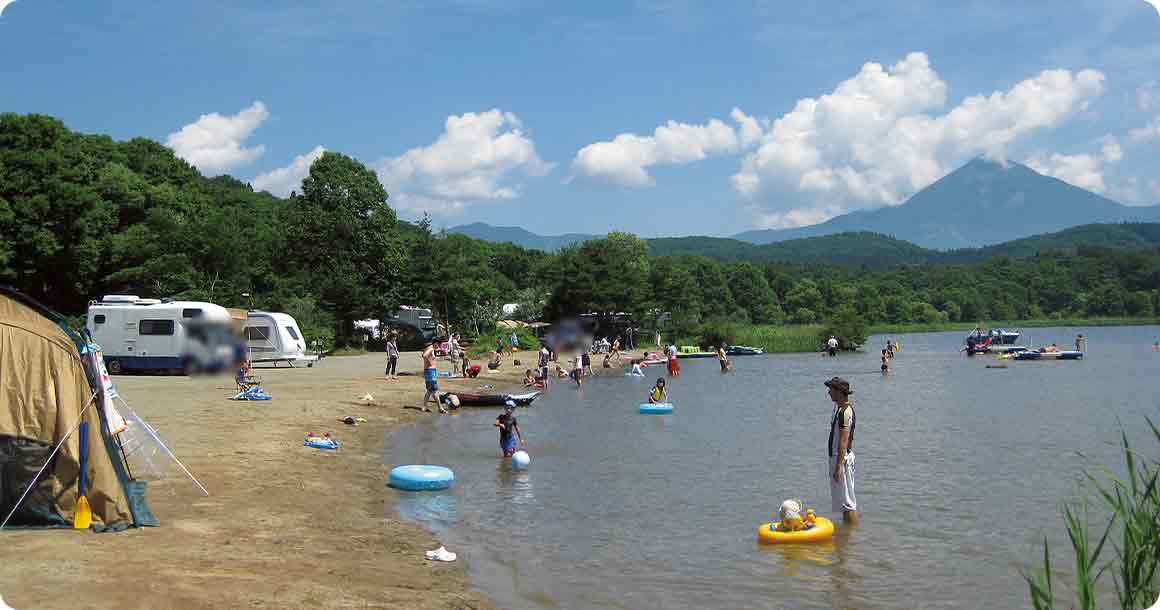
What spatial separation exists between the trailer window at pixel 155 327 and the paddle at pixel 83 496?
2386 cm

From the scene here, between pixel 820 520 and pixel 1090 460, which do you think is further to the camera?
pixel 1090 460

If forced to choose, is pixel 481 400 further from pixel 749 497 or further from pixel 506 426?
pixel 749 497

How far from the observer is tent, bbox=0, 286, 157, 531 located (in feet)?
33.9

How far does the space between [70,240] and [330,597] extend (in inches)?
1656

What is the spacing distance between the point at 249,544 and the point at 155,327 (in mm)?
25334

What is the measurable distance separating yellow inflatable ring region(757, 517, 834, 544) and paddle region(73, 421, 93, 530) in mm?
8761

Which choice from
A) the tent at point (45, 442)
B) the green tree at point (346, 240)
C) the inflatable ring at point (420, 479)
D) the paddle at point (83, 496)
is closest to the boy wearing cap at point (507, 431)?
the inflatable ring at point (420, 479)

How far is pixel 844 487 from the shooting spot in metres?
12.6

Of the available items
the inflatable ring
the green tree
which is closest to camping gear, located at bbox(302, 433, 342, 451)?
the inflatable ring

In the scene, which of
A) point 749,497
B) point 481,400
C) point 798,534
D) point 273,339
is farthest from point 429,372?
point 798,534

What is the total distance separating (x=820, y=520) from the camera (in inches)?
504

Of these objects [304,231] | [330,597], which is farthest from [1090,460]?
[304,231]

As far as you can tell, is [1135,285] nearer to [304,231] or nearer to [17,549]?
[304,231]

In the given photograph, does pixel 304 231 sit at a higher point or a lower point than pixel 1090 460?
higher
